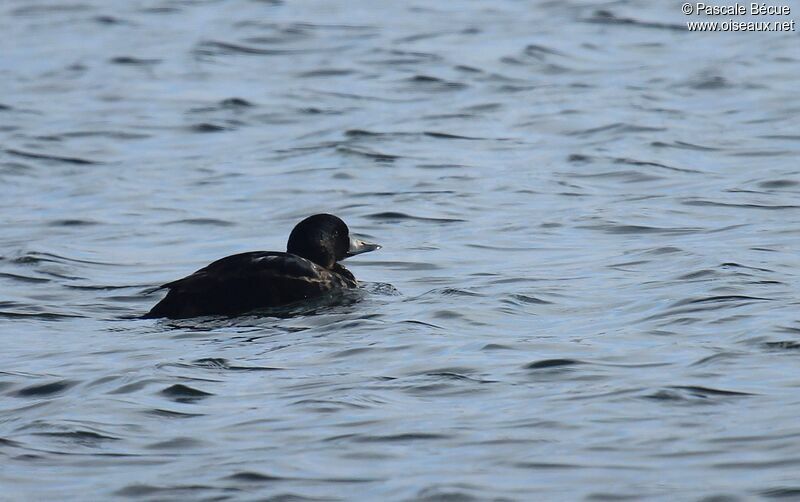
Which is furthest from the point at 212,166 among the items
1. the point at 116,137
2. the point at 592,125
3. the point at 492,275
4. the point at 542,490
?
the point at 542,490

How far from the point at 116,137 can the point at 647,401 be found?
1126 cm

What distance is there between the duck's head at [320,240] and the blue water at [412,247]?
0.35m

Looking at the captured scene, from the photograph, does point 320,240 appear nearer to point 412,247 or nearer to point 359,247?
point 359,247

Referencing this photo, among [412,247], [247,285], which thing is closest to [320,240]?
[247,285]

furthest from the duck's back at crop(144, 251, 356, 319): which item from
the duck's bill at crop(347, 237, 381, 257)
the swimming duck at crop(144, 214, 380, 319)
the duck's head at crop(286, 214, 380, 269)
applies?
the duck's bill at crop(347, 237, 381, 257)

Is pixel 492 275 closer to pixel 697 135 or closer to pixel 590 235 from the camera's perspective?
pixel 590 235

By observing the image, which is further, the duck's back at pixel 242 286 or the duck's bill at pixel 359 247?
the duck's bill at pixel 359 247

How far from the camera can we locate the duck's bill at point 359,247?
11.5 meters

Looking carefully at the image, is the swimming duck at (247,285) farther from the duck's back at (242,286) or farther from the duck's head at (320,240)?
the duck's head at (320,240)

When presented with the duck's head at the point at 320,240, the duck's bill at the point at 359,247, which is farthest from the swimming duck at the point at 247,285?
the duck's bill at the point at 359,247

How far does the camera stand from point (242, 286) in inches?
399

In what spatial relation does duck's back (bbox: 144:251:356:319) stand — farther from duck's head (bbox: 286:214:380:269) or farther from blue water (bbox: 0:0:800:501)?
duck's head (bbox: 286:214:380:269)

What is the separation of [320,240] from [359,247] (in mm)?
450

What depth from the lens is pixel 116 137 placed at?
59.0 feet
